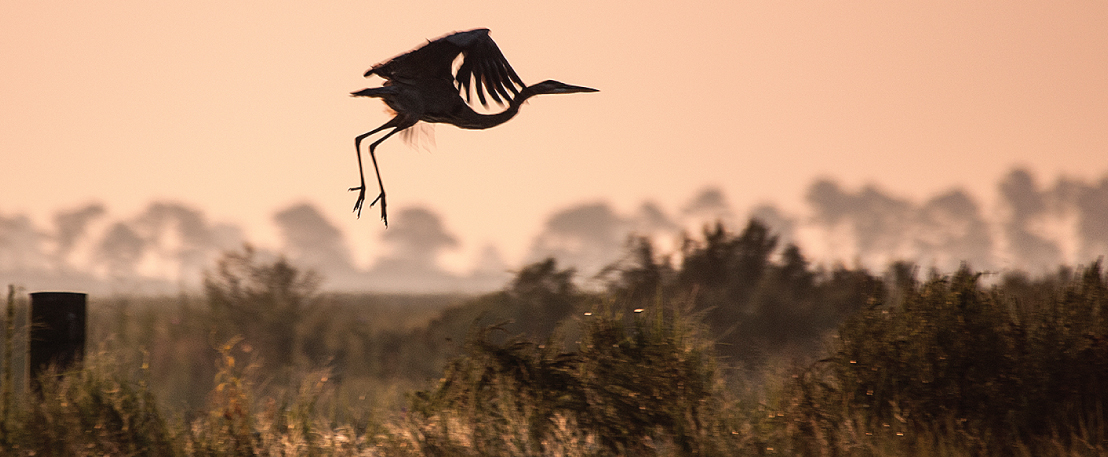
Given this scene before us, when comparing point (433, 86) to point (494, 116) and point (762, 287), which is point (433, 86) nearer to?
point (494, 116)

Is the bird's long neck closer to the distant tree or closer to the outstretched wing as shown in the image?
the outstretched wing

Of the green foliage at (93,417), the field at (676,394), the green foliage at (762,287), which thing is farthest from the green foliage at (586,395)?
the green foliage at (762,287)

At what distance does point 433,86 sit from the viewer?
5.02 meters

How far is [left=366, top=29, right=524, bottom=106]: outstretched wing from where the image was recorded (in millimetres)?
5012

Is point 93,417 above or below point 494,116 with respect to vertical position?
below

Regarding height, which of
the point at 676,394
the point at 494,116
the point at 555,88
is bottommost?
the point at 676,394

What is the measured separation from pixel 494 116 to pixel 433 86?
0.40 m

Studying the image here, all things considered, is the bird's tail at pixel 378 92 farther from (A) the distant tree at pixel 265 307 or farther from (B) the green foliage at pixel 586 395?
(A) the distant tree at pixel 265 307

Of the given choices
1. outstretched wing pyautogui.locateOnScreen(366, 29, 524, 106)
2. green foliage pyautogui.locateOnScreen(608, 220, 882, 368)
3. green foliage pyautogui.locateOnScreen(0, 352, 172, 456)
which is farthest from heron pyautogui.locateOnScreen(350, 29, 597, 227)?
green foliage pyautogui.locateOnScreen(608, 220, 882, 368)

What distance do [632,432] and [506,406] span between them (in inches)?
37.8

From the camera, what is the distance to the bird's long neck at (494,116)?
507cm

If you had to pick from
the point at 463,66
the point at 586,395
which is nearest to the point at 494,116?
the point at 463,66

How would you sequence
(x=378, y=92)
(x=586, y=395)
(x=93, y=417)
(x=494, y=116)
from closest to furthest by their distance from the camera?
1. (x=378, y=92)
2. (x=494, y=116)
3. (x=586, y=395)
4. (x=93, y=417)

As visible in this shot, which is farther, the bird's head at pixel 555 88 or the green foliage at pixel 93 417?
the green foliage at pixel 93 417
